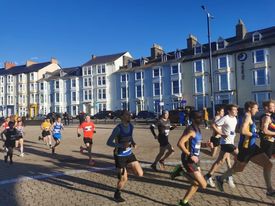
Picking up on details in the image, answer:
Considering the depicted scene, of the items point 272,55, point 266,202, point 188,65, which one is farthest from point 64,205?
point 188,65

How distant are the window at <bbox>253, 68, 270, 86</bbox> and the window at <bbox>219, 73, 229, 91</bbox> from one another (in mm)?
3531

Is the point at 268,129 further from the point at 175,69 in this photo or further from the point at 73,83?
the point at 73,83

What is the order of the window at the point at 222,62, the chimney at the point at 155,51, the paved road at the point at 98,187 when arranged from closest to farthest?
1. the paved road at the point at 98,187
2. the window at the point at 222,62
3. the chimney at the point at 155,51

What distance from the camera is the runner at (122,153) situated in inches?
237

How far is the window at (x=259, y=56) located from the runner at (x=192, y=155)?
119 ft

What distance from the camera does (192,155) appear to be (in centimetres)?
532

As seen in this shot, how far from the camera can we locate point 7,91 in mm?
70438

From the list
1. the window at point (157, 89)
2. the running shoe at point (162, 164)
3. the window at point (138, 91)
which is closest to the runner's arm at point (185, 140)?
the running shoe at point (162, 164)

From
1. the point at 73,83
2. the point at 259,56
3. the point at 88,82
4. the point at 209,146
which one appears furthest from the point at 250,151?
the point at 73,83

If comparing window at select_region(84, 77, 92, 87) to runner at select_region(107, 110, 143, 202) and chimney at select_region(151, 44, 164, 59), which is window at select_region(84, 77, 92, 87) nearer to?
chimney at select_region(151, 44, 164, 59)

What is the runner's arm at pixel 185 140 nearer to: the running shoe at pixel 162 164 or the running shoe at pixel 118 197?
the running shoe at pixel 118 197

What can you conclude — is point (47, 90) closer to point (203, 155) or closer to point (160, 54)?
point (160, 54)

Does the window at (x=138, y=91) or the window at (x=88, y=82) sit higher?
the window at (x=88, y=82)

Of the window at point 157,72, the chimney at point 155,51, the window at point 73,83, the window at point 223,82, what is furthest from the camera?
the window at point 73,83
